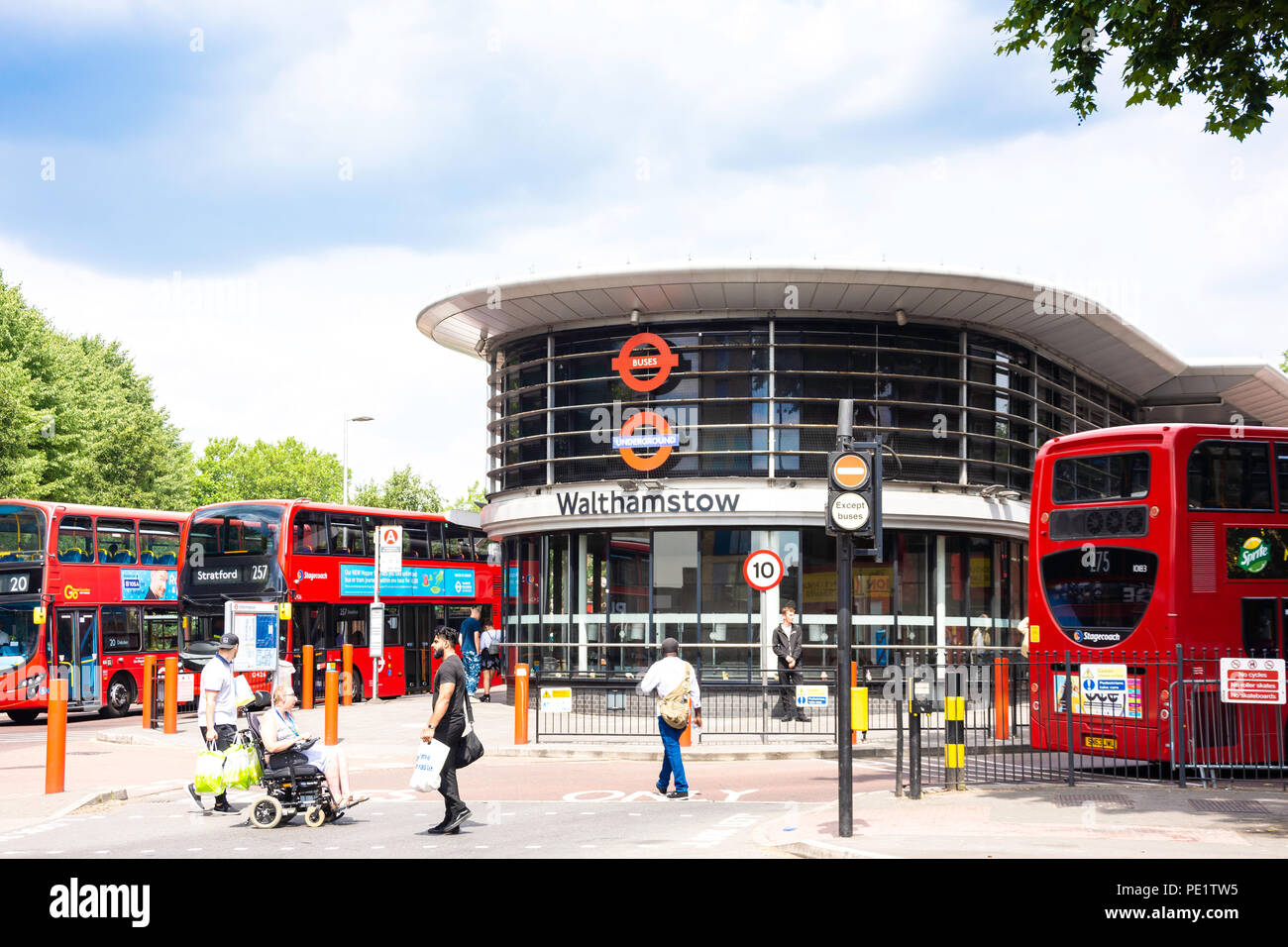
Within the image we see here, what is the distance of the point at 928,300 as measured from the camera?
26.3m

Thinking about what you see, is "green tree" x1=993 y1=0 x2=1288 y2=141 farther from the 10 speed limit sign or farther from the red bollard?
the red bollard

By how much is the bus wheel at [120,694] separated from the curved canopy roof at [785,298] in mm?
9905

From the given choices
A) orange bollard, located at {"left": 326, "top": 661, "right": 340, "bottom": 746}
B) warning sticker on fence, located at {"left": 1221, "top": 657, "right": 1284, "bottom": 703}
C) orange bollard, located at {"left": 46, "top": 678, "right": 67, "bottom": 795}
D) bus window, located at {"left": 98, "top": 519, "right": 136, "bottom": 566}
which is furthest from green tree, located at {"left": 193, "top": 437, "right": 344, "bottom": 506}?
warning sticker on fence, located at {"left": 1221, "top": 657, "right": 1284, "bottom": 703}

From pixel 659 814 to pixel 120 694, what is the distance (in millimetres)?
19464

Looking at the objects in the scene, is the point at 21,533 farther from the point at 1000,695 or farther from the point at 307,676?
the point at 1000,695

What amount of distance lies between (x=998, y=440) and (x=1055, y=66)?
52.4ft

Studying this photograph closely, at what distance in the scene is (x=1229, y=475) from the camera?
15.5 meters

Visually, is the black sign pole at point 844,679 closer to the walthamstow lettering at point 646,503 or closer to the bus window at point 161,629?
the walthamstow lettering at point 646,503

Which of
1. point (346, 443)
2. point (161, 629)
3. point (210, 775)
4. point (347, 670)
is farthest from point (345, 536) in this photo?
point (346, 443)

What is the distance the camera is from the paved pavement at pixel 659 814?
33.1 ft

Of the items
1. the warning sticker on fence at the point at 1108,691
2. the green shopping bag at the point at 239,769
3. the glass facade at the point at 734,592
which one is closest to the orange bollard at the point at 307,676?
the glass facade at the point at 734,592
